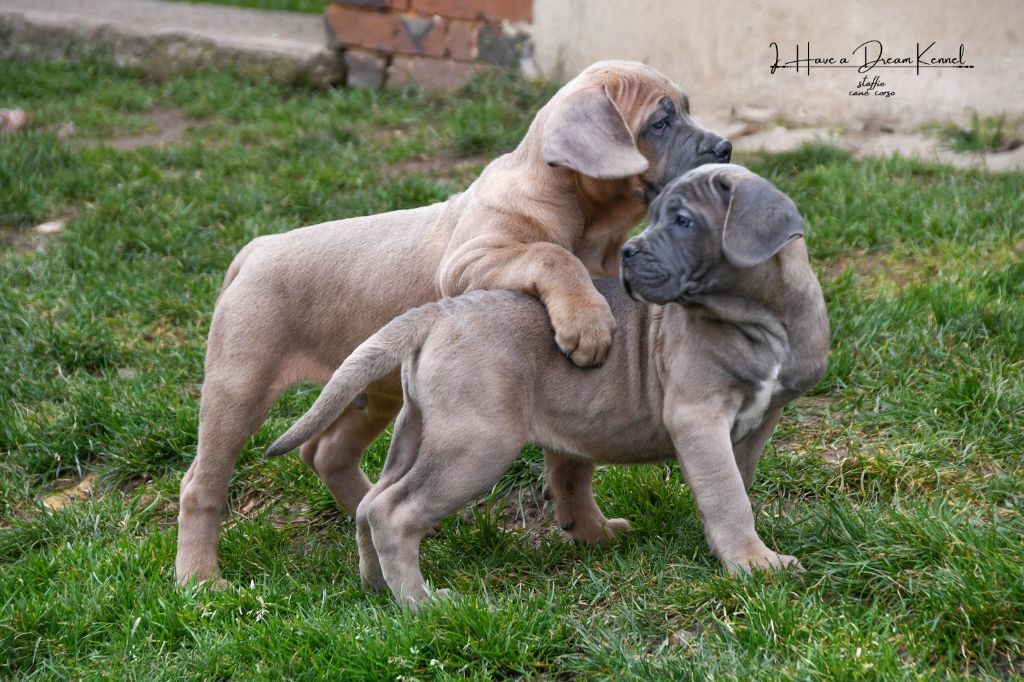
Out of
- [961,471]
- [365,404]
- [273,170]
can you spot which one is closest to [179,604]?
[365,404]

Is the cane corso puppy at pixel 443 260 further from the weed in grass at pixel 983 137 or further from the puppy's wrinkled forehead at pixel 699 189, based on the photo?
the weed in grass at pixel 983 137

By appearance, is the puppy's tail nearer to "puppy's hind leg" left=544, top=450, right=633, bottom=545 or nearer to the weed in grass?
"puppy's hind leg" left=544, top=450, right=633, bottom=545

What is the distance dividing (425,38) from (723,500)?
6.89m

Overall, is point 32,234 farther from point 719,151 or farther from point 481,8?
point 719,151

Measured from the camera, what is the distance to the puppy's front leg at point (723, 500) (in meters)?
3.88

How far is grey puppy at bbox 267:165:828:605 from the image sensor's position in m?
3.91

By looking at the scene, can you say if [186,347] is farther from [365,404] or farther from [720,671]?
[720,671]

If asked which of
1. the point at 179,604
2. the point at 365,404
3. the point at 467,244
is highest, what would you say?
the point at 467,244

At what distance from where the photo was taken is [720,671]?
3.41 m

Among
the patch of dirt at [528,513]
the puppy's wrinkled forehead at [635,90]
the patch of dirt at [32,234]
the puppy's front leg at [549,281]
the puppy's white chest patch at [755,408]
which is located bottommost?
the patch of dirt at [528,513]

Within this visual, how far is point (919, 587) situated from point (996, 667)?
0.34m

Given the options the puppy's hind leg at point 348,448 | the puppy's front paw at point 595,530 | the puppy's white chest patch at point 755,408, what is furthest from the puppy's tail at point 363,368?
the puppy's white chest patch at point 755,408

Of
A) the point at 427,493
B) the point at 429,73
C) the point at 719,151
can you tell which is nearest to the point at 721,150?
the point at 719,151

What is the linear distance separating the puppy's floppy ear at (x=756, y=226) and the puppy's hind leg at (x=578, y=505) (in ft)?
3.62
